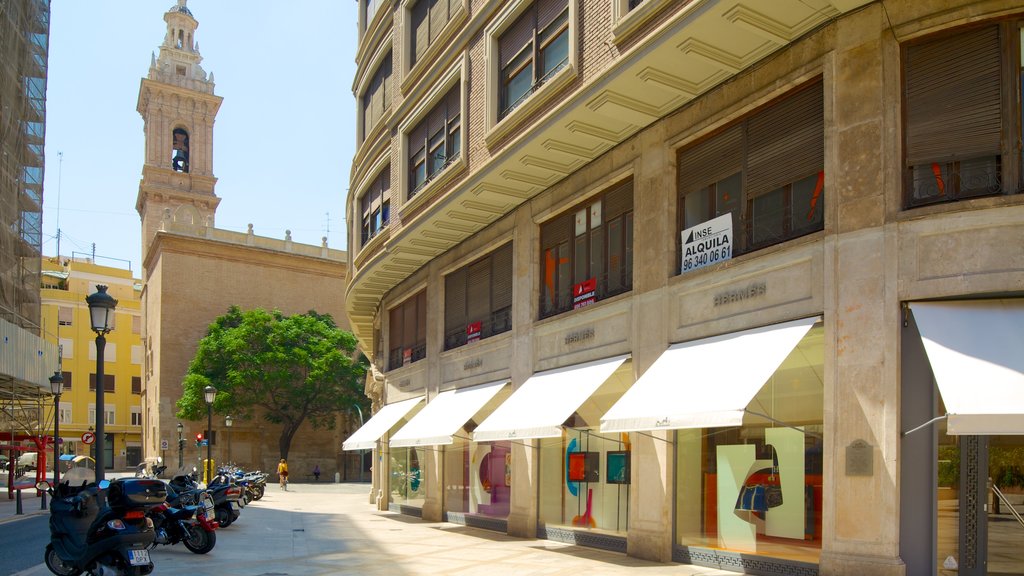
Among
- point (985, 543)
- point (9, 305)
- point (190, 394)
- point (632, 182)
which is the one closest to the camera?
point (985, 543)

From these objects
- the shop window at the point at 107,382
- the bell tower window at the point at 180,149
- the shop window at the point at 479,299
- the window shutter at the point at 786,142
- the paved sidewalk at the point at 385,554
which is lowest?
the shop window at the point at 107,382

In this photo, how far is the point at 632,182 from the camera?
15.2 metres

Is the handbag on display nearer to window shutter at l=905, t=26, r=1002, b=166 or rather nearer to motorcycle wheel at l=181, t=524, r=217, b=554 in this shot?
window shutter at l=905, t=26, r=1002, b=166

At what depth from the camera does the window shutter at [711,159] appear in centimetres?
1280

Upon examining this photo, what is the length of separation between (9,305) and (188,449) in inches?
1073

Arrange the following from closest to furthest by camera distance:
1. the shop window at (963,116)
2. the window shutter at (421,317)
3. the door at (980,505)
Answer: the door at (980,505) < the shop window at (963,116) < the window shutter at (421,317)

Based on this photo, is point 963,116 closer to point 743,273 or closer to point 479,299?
point 743,273

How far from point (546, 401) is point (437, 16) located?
33.5 ft

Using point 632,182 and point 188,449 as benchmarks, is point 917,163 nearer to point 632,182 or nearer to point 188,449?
point 632,182

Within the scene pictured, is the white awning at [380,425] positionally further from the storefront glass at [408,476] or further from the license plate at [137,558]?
the license plate at [137,558]

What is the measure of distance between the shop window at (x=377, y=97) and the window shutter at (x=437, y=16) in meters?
4.18

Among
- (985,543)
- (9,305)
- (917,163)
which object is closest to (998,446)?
(985,543)

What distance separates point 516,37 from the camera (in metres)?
17.2

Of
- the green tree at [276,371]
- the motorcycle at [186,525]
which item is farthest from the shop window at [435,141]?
the green tree at [276,371]
